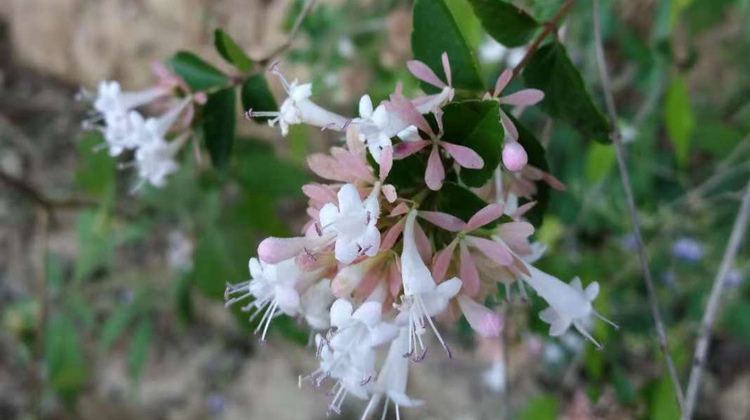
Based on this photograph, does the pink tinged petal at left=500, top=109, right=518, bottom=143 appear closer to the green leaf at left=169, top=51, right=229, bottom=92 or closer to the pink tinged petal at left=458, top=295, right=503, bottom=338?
the pink tinged petal at left=458, top=295, right=503, bottom=338

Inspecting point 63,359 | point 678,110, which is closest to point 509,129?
point 678,110

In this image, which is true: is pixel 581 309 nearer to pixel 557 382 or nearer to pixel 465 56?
pixel 465 56

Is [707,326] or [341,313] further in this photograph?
[707,326]

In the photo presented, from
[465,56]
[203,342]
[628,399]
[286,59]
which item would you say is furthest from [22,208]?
[465,56]

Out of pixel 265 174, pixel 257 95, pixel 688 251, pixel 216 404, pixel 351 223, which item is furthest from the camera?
pixel 216 404

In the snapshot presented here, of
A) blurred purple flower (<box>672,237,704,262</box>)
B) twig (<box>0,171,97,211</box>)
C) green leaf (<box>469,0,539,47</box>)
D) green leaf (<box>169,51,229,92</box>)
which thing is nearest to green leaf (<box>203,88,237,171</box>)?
green leaf (<box>169,51,229,92</box>)

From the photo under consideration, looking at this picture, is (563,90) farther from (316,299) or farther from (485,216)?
(316,299)

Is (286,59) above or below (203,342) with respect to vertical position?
above
